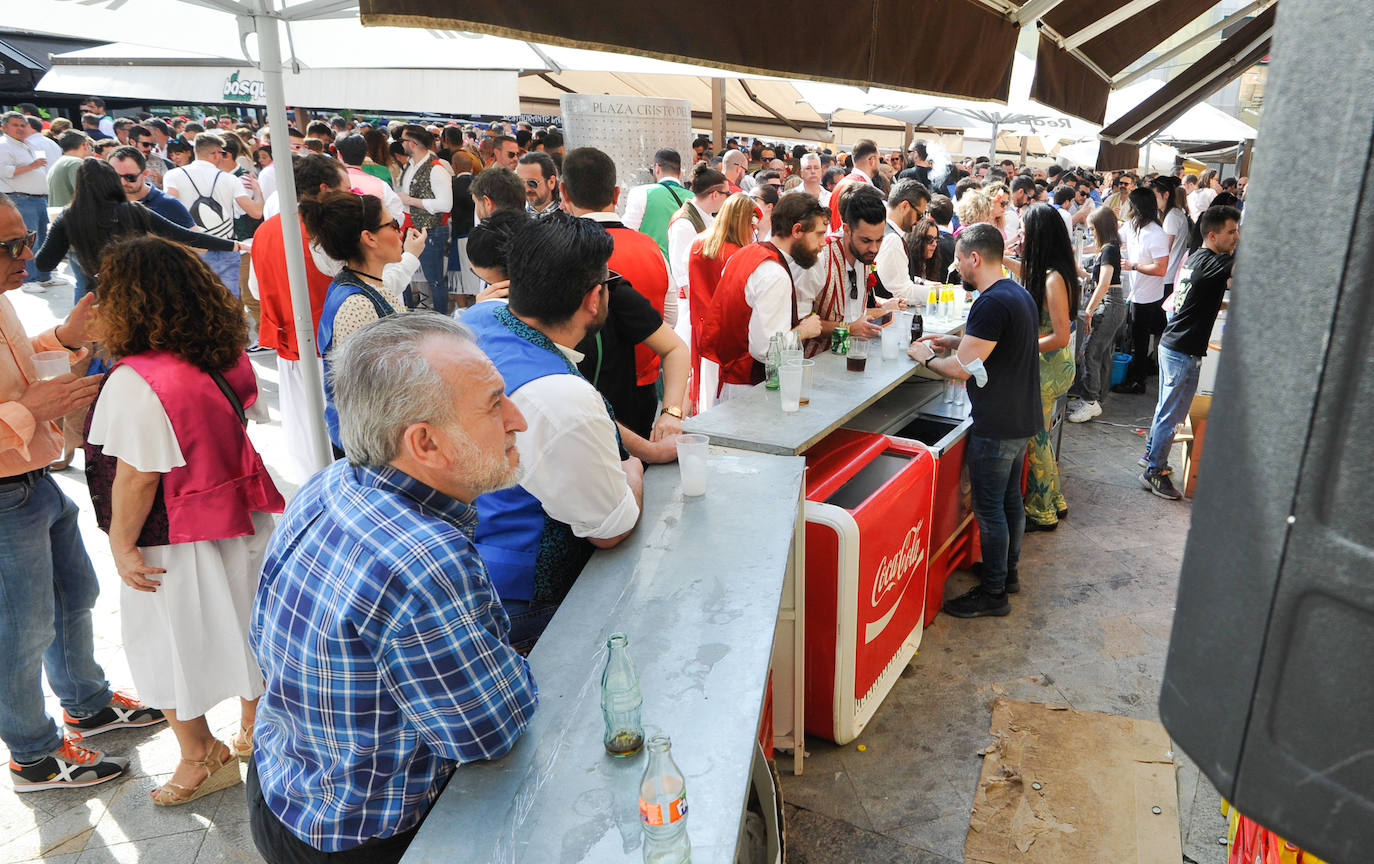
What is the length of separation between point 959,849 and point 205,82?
12113 mm

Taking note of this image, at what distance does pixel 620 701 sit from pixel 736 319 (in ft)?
10.4

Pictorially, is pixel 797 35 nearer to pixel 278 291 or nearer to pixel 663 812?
pixel 663 812

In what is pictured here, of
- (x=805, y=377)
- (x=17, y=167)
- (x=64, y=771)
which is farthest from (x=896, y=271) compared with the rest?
(x=17, y=167)

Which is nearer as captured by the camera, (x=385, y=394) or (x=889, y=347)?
(x=385, y=394)

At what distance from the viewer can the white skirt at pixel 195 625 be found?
2.73 metres

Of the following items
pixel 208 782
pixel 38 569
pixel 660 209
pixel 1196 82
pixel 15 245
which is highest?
pixel 1196 82

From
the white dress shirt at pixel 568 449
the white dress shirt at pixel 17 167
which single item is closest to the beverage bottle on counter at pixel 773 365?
the white dress shirt at pixel 568 449

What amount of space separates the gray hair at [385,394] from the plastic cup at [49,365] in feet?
5.82

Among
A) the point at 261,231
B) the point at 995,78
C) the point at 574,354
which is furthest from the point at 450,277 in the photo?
the point at 574,354

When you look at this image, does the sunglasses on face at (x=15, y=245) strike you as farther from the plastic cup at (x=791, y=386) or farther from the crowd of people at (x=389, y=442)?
the plastic cup at (x=791, y=386)

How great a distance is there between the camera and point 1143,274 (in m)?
7.72

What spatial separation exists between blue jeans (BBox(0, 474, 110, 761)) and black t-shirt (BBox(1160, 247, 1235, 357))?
6104 mm

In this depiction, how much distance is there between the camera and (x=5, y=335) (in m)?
2.68

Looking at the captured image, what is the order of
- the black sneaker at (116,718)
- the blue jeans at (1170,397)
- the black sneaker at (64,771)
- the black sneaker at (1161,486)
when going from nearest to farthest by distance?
the black sneaker at (64,771), the black sneaker at (116,718), the blue jeans at (1170,397), the black sneaker at (1161,486)
